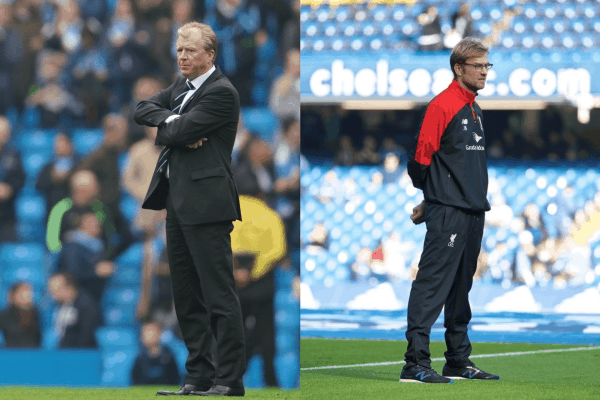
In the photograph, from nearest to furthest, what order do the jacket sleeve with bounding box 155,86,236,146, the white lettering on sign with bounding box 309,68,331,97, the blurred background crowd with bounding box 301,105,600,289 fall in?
the jacket sleeve with bounding box 155,86,236,146, the white lettering on sign with bounding box 309,68,331,97, the blurred background crowd with bounding box 301,105,600,289

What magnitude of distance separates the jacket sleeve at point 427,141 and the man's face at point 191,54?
118 centimetres

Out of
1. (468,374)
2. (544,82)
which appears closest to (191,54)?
(468,374)

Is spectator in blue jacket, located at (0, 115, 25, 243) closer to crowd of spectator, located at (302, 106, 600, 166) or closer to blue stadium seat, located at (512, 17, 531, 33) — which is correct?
crowd of spectator, located at (302, 106, 600, 166)

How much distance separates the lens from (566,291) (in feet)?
36.6

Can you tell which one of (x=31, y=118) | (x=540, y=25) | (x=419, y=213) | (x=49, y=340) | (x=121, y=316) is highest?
(x=540, y=25)

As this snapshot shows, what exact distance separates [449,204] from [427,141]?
1.06 feet

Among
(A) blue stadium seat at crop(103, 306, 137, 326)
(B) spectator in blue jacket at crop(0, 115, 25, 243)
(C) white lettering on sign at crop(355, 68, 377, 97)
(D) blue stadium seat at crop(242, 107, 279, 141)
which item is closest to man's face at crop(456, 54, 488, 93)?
(D) blue stadium seat at crop(242, 107, 279, 141)

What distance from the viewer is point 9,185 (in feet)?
14.1

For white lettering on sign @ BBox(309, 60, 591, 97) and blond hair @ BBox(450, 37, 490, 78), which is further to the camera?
white lettering on sign @ BBox(309, 60, 591, 97)

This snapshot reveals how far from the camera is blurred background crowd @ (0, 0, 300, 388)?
13.6 feet

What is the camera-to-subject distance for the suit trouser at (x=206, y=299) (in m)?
3.74

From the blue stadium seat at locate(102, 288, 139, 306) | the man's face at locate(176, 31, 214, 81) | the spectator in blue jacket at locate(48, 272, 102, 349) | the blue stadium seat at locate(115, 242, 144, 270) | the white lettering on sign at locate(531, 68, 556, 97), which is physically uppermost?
the white lettering on sign at locate(531, 68, 556, 97)

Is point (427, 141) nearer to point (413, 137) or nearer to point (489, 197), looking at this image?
point (413, 137)

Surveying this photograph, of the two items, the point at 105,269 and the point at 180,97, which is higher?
the point at 180,97
